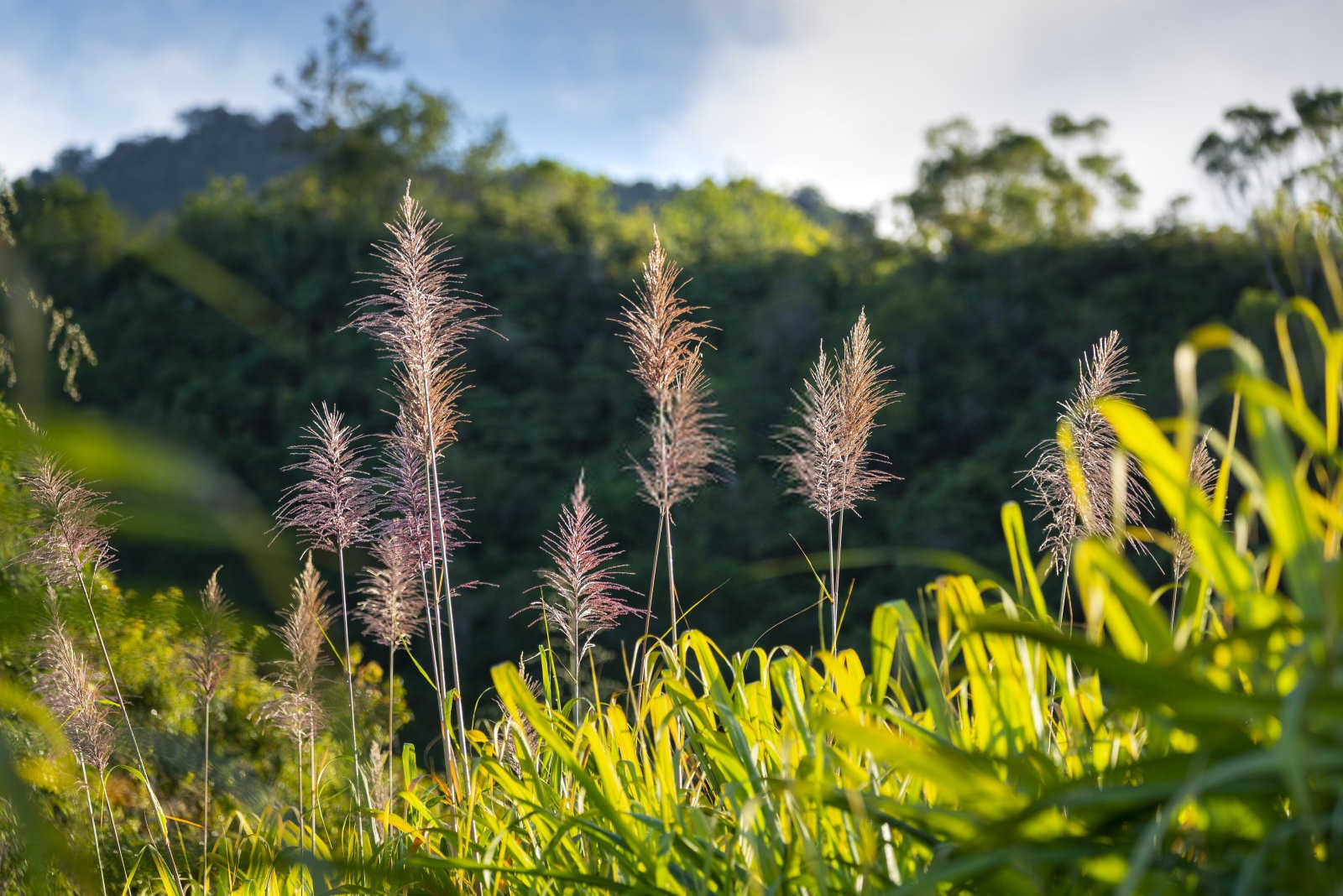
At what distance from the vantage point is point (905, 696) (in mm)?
1448

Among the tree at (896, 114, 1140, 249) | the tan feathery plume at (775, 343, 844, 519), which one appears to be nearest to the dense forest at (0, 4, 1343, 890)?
the tree at (896, 114, 1140, 249)

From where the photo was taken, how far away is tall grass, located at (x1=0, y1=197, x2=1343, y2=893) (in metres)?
0.74

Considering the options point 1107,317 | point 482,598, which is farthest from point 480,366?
point 1107,317

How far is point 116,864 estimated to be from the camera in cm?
261

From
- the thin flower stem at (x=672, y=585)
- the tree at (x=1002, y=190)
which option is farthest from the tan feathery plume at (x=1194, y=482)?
the tree at (x=1002, y=190)

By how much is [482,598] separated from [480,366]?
9750 mm

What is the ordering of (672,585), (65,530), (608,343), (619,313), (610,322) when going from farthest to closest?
(608,343) → (610,322) → (619,313) → (672,585) → (65,530)

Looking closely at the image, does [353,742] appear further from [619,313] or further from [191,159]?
[191,159]

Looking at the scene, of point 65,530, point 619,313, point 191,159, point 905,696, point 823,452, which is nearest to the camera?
point 905,696

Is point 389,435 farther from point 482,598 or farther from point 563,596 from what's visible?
point 482,598

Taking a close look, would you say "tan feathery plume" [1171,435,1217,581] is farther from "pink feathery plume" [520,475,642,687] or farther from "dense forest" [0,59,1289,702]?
"dense forest" [0,59,1289,702]

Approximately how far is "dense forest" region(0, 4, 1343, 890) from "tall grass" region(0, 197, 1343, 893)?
45.6ft

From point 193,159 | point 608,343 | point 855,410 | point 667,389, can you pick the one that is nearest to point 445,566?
point 667,389

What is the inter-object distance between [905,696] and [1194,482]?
82 cm
